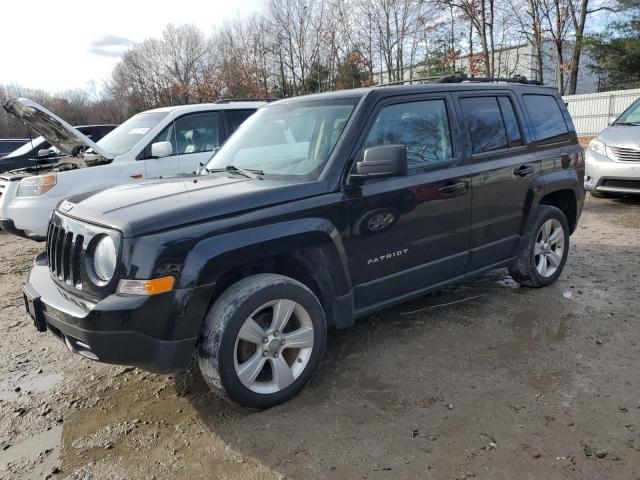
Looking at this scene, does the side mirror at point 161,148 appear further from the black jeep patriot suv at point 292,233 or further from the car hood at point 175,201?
the car hood at point 175,201

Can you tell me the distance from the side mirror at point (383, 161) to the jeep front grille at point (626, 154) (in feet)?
21.5

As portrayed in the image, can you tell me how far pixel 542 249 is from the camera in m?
4.87

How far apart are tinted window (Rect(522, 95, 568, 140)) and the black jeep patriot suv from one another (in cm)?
11

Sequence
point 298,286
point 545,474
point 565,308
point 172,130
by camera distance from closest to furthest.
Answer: point 545,474 < point 298,286 < point 565,308 < point 172,130

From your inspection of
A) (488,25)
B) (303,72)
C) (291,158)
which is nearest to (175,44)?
(303,72)

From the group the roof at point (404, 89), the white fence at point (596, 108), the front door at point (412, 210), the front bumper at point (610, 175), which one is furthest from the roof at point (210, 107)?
the white fence at point (596, 108)

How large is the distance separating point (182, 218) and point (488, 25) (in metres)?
34.7

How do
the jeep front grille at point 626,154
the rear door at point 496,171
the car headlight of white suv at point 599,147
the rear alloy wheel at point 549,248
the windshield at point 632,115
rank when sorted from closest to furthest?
the rear door at point 496,171 → the rear alloy wheel at point 549,248 → the jeep front grille at point 626,154 → the car headlight of white suv at point 599,147 → the windshield at point 632,115

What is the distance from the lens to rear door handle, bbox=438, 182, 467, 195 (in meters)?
3.72

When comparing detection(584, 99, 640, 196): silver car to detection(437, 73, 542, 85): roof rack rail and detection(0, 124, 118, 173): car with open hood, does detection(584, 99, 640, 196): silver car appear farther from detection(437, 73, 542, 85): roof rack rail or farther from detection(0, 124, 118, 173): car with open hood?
detection(0, 124, 118, 173): car with open hood

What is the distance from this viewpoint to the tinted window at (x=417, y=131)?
353 cm

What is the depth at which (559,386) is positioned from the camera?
315cm

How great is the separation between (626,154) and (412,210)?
629 centimetres

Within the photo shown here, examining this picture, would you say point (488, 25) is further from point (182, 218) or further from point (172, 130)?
point (182, 218)
